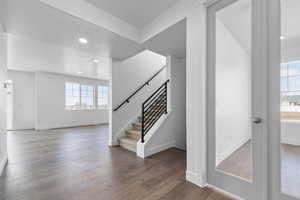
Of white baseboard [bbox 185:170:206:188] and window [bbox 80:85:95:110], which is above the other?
window [bbox 80:85:95:110]

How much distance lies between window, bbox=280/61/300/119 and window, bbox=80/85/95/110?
8352mm

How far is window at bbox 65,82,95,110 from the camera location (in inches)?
291

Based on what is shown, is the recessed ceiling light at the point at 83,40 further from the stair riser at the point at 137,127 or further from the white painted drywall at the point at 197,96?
the stair riser at the point at 137,127

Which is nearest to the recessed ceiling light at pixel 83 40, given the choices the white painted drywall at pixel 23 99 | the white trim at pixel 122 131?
the white trim at pixel 122 131

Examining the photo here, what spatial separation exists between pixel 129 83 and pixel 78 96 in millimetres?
4802

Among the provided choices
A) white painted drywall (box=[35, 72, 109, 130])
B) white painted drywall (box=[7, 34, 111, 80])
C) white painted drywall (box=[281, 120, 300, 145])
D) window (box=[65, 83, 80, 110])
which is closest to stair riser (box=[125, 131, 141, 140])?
white painted drywall (box=[7, 34, 111, 80])

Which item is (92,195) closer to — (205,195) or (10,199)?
(10,199)

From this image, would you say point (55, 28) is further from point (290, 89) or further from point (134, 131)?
point (290, 89)

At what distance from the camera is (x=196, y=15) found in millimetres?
1975

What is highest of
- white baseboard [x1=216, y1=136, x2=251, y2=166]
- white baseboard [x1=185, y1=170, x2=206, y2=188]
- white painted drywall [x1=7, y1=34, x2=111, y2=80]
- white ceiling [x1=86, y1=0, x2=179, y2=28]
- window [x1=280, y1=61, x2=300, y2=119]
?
white ceiling [x1=86, y1=0, x2=179, y2=28]

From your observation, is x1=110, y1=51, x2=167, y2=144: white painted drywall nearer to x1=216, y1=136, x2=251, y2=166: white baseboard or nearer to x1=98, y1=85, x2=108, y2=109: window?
x1=216, y1=136, x2=251, y2=166: white baseboard

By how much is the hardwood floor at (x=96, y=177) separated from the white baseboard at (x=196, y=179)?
65 mm

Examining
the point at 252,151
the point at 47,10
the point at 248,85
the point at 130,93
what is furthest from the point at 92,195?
the point at 130,93

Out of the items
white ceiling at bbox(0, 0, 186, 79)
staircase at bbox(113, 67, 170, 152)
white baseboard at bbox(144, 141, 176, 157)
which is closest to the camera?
white ceiling at bbox(0, 0, 186, 79)
